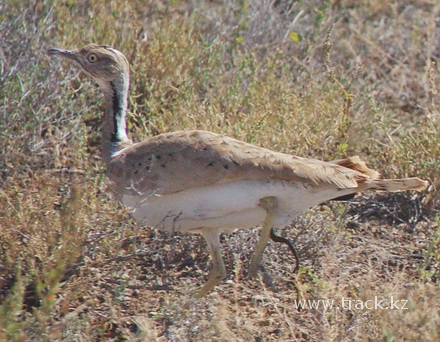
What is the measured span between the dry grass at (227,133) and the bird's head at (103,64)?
53 centimetres

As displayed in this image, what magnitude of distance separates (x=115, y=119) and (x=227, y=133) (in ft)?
2.68

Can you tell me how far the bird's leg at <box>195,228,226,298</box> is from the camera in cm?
402

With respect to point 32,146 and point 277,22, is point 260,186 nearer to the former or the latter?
point 32,146

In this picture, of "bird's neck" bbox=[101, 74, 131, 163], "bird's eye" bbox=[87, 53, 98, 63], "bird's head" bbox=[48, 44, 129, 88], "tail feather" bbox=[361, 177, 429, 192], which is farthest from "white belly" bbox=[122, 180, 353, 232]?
"bird's eye" bbox=[87, 53, 98, 63]

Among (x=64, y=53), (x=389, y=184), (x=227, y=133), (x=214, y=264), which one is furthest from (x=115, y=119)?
(x=389, y=184)

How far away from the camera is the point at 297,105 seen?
5.20 m

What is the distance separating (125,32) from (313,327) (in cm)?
295

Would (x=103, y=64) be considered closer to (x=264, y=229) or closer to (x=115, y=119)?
(x=115, y=119)

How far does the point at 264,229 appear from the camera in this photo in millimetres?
3969

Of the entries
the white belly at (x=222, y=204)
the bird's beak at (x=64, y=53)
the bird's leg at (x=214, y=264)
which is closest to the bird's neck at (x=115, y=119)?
the bird's beak at (x=64, y=53)

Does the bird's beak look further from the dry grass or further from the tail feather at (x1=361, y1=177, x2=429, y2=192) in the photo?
the tail feather at (x1=361, y1=177, x2=429, y2=192)

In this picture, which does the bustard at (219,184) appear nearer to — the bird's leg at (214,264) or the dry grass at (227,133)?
the bird's leg at (214,264)

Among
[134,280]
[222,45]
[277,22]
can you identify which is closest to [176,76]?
[222,45]

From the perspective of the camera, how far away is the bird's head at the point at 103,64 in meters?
4.46
